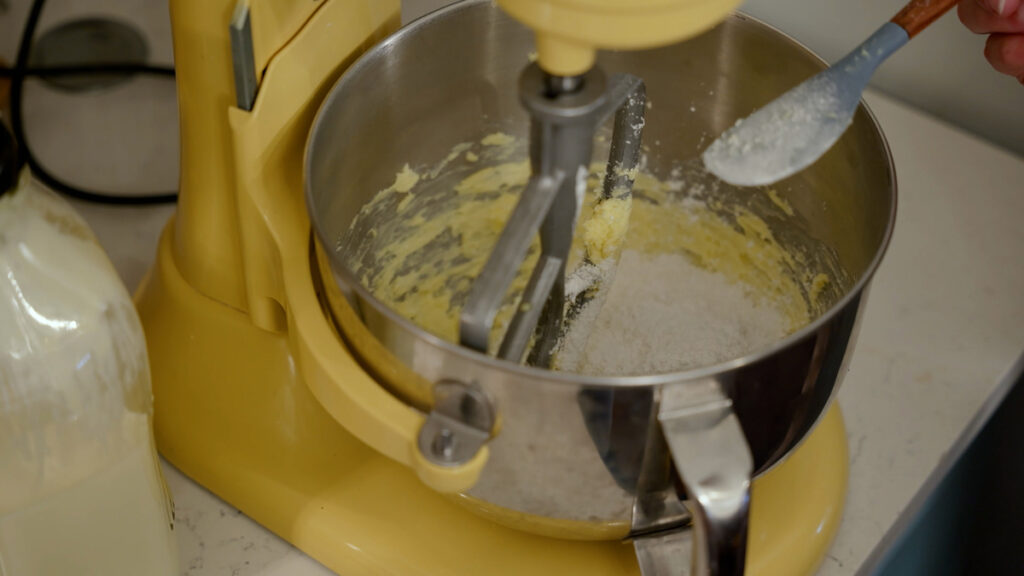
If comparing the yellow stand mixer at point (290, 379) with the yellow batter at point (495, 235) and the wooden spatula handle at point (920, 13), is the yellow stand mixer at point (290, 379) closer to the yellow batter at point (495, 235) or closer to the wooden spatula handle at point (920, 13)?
→ the yellow batter at point (495, 235)

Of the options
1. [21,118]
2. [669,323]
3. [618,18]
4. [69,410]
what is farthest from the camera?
[21,118]

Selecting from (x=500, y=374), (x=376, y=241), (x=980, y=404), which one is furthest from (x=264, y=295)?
(x=980, y=404)

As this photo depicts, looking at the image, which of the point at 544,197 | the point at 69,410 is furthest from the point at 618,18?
the point at 69,410

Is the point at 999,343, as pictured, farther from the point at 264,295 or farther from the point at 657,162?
the point at 264,295

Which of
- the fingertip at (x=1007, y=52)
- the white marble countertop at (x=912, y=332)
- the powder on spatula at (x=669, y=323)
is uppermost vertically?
the fingertip at (x=1007, y=52)

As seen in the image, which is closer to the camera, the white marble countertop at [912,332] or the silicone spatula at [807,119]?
the silicone spatula at [807,119]

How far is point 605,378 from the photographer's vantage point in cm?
36

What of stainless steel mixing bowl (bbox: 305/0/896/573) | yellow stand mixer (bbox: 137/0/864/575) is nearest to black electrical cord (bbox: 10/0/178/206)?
yellow stand mixer (bbox: 137/0/864/575)

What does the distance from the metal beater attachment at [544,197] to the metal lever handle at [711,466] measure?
0.23 ft

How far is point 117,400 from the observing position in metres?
0.45

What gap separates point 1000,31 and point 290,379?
43 centimetres

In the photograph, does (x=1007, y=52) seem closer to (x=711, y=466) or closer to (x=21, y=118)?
(x=711, y=466)

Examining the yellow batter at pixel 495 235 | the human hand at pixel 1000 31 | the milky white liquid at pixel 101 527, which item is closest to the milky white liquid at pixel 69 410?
the milky white liquid at pixel 101 527

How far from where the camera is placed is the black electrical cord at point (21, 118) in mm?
685
